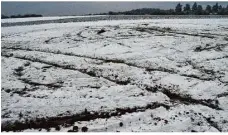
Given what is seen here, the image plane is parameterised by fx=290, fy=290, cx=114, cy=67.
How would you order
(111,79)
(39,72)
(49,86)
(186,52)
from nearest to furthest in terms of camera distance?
(49,86) → (111,79) → (39,72) → (186,52)

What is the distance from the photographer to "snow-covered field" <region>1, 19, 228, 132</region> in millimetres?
6984

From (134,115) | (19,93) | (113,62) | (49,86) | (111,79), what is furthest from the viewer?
(113,62)

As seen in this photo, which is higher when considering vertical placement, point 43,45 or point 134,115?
point 43,45

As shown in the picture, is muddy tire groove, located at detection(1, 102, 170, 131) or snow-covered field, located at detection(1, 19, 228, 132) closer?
muddy tire groove, located at detection(1, 102, 170, 131)

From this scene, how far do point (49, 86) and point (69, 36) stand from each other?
9718mm

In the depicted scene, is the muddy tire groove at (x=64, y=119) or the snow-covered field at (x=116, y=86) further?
the snow-covered field at (x=116, y=86)

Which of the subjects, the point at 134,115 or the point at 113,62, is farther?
the point at 113,62

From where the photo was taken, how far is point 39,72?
10.8m

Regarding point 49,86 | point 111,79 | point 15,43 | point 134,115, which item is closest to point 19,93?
point 49,86

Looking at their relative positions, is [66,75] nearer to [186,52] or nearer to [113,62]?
[113,62]

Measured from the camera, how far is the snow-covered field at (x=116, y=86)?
6.98 metres

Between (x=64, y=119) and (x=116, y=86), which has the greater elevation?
(x=116, y=86)

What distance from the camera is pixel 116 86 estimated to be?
30.5 feet

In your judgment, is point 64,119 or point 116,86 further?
point 116,86
